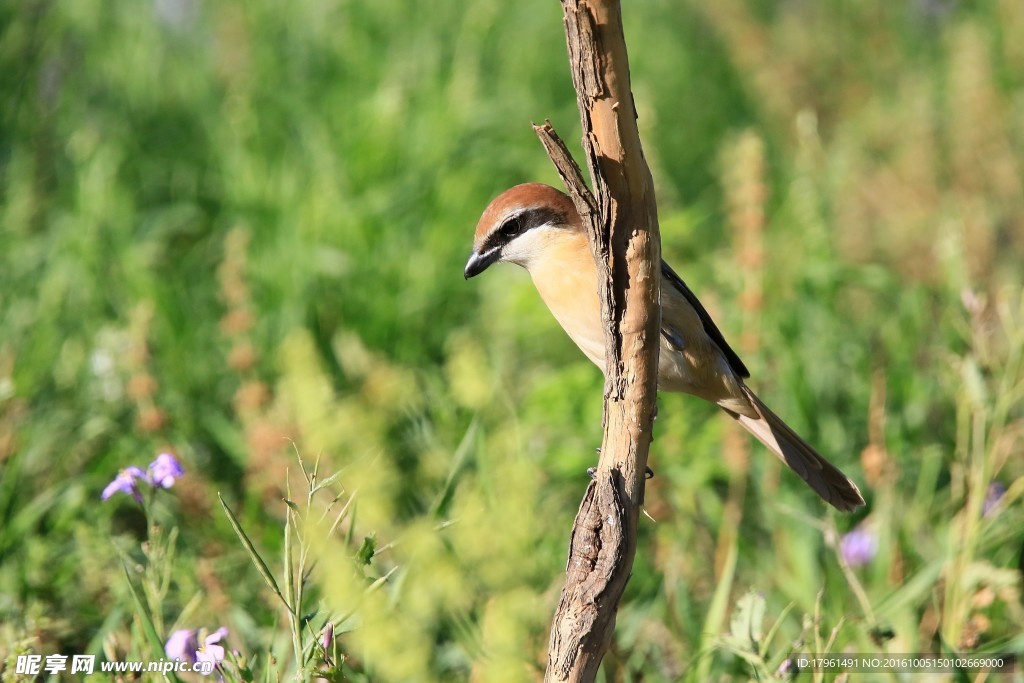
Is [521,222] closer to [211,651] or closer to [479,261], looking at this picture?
[479,261]

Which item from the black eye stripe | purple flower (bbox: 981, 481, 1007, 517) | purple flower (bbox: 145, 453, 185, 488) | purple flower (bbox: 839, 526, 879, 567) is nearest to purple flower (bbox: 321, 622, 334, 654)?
purple flower (bbox: 145, 453, 185, 488)

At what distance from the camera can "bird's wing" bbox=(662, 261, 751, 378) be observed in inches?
122

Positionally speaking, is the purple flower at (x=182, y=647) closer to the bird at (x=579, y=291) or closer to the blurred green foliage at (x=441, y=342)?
the blurred green foliage at (x=441, y=342)

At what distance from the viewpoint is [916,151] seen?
256 inches

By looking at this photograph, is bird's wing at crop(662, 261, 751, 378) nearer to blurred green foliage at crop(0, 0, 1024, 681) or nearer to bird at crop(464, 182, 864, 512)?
bird at crop(464, 182, 864, 512)

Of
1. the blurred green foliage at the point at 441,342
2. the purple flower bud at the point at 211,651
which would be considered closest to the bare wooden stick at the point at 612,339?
the blurred green foliage at the point at 441,342

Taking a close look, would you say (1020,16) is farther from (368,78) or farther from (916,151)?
(368,78)

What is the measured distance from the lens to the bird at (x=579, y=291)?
114 inches

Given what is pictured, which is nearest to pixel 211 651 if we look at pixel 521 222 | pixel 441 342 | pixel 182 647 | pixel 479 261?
pixel 182 647

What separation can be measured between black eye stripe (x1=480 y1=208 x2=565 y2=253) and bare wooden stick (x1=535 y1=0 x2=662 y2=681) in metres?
0.99

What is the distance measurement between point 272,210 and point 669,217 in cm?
196

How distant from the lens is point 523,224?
117 inches

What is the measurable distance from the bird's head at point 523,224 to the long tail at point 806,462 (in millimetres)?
801

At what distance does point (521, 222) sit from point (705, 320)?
2.27 ft
